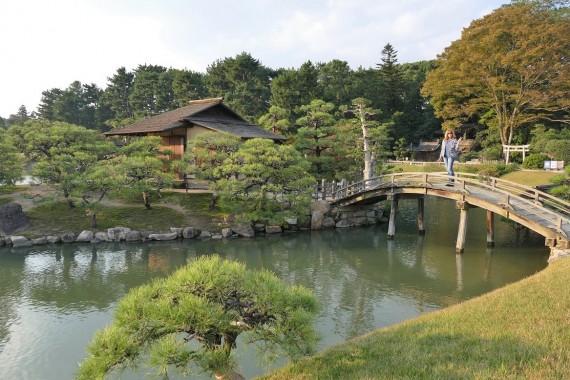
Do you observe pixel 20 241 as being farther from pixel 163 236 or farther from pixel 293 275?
pixel 293 275

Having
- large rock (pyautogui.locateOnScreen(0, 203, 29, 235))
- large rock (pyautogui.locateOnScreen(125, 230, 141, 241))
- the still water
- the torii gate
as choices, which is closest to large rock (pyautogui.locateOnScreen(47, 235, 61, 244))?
the still water

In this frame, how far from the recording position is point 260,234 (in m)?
19.4

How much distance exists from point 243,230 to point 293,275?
223 inches

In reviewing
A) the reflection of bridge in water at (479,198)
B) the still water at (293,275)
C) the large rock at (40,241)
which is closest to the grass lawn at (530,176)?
the still water at (293,275)

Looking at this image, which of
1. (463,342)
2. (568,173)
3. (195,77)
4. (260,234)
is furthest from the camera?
(195,77)

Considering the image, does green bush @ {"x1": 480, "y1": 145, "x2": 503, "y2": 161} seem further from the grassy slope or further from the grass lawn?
the grassy slope

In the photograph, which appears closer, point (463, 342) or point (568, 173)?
point (463, 342)

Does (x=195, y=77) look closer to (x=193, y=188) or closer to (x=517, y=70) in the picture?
(x=193, y=188)

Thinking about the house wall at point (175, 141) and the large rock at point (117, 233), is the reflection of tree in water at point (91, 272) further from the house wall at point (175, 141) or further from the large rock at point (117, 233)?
the house wall at point (175, 141)

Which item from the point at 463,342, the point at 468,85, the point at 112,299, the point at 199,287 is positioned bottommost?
the point at 112,299

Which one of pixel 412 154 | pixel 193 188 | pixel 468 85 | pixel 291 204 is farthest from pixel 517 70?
pixel 193 188

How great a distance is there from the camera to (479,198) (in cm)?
1499

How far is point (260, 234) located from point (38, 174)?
10406mm

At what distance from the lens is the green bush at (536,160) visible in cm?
2814
